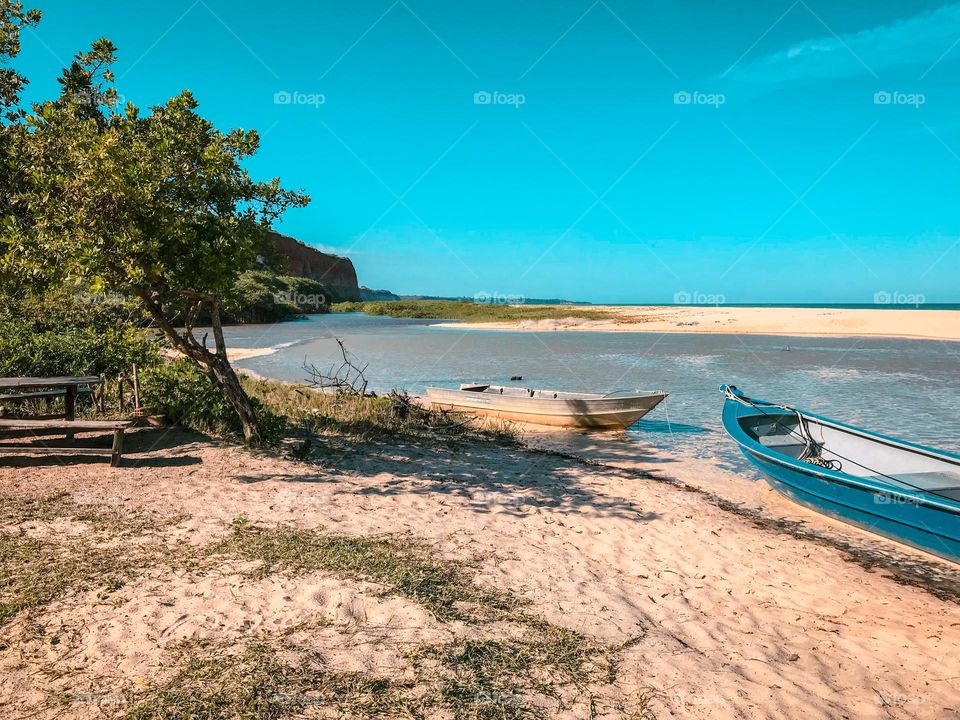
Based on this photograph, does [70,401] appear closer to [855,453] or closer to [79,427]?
[79,427]

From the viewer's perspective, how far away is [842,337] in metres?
49.4

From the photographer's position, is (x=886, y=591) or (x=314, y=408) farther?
(x=314, y=408)


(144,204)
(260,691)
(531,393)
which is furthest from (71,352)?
(260,691)

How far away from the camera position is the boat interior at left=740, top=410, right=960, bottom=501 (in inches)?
361

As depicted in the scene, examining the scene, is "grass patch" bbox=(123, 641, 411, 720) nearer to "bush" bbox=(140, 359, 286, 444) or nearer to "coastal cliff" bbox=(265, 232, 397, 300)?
"bush" bbox=(140, 359, 286, 444)

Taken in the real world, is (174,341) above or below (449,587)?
above

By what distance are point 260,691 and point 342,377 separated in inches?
857

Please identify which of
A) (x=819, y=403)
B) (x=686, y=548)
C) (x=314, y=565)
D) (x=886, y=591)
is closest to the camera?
(x=314, y=565)

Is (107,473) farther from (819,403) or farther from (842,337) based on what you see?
(842,337)

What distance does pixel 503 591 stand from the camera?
582cm

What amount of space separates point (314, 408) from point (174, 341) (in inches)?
201

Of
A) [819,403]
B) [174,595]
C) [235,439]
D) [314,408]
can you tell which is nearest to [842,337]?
[819,403]

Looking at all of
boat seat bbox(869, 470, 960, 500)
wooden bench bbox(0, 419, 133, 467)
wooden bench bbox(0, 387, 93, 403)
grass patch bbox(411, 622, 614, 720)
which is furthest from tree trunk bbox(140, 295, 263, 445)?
boat seat bbox(869, 470, 960, 500)

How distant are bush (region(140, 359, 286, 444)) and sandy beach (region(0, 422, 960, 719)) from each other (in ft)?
1.97
